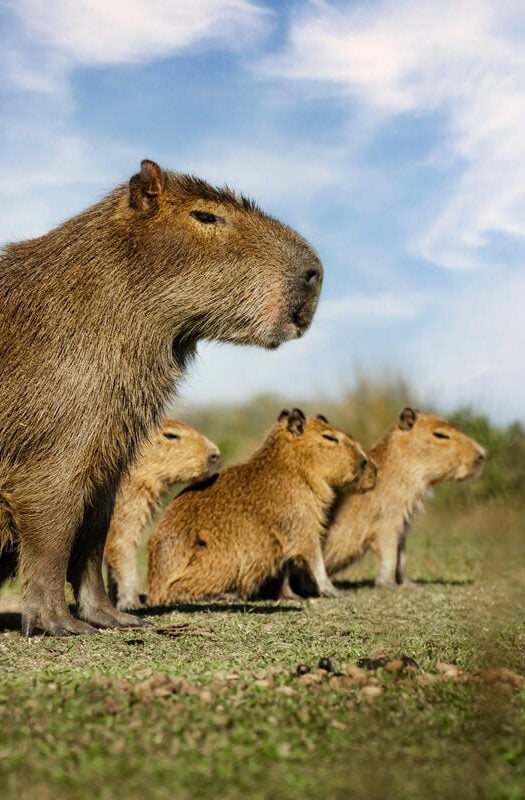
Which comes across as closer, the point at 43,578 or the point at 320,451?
the point at 43,578

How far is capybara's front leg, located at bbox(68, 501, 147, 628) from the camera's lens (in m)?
6.41

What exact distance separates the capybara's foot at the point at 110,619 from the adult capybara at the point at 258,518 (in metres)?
1.56

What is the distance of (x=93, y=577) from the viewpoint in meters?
6.56

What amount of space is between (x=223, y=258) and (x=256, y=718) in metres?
3.16

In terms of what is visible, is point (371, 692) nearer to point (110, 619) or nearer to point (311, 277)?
point (110, 619)

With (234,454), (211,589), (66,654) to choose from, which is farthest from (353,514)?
(234,454)

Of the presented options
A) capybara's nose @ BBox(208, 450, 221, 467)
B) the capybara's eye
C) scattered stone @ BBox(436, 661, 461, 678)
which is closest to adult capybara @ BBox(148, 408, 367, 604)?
capybara's nose @ BBox(208, 450, 221, 467)

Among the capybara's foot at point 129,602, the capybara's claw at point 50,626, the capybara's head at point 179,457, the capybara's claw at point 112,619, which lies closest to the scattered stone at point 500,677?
the capybara's claw at point 50,626

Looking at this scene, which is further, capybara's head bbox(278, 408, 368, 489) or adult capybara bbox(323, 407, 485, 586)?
adult capybara bbox(323, 407, 485, 586)

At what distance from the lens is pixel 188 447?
8938 millimetres

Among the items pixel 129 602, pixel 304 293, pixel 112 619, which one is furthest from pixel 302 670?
pixel 129 602

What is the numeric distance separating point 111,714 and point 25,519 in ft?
7.28

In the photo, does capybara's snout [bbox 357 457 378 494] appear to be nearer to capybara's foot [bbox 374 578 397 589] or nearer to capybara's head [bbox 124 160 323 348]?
capybara's foot [bbox 374 578 397 589]

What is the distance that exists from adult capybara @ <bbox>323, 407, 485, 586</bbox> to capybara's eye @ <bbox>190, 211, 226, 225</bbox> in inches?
160
